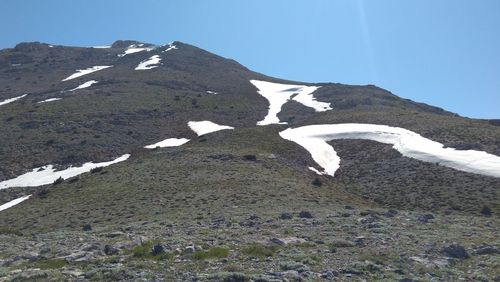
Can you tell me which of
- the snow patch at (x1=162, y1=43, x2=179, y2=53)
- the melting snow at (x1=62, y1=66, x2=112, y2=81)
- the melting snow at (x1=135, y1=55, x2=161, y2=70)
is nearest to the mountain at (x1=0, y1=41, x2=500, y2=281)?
the melting snow at (x1=62, y1=66, x2=112, y2=81)

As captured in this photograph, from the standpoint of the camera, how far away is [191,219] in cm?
2395

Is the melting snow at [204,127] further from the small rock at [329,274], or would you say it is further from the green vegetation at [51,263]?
the small rock at [329,274]

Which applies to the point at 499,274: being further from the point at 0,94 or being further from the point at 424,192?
the point at 0,94

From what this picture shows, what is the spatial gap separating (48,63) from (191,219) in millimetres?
113119

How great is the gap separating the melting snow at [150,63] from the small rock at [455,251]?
101566 millimetres

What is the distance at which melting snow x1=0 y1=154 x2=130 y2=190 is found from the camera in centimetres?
4062

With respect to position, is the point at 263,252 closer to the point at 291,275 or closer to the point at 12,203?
the point at 291,275

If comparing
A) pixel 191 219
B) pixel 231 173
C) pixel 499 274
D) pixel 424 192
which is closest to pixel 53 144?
pixel 231 173

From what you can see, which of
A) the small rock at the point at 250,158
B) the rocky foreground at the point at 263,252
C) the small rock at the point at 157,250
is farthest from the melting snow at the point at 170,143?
the small rock at the point at 157,250

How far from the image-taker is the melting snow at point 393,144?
40.1 m

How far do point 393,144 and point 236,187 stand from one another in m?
22.7

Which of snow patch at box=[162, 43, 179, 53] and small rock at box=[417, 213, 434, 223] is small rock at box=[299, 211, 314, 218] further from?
snow patch at box=[162, 43, 179, 53]

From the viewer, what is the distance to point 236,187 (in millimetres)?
32344

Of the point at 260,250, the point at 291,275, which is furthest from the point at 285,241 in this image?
the point at 291,275
